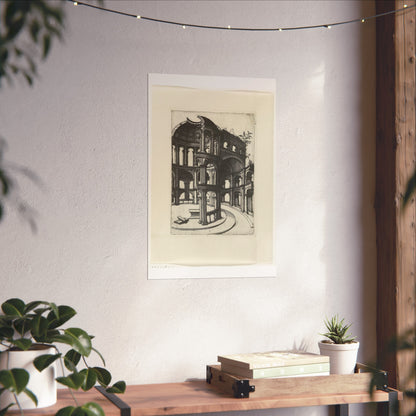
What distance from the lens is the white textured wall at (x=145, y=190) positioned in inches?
96.7

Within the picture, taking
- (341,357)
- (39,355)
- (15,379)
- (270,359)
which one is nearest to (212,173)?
(270,359)

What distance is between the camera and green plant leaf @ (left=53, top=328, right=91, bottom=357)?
2072 mm

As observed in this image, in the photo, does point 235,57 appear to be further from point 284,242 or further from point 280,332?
point 280,332

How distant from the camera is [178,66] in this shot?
260 centimetres

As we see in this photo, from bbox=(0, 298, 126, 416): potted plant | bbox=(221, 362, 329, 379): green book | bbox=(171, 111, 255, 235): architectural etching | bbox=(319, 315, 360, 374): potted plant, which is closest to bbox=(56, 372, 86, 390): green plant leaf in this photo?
bbox=(0, 298, 126, 416): potted plant

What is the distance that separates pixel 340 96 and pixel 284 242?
66 centimetres

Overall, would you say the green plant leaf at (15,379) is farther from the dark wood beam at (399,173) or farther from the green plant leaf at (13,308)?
the dark wood beam at (399,173)

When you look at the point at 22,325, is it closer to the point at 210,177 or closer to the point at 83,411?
the point at 83,411

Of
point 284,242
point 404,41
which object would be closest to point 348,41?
point 404,41

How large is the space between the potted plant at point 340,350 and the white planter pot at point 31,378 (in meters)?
1.05

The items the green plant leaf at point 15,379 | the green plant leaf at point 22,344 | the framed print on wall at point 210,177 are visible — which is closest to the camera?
the green plant leaf at point 15,379

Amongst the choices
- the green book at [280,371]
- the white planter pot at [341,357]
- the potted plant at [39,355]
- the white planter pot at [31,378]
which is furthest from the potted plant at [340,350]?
the white planter pot at [31,378]

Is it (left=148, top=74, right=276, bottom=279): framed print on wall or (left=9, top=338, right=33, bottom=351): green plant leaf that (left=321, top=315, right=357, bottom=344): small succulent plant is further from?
(left=9, top=338, right=33, bottom=351): green plant leaf

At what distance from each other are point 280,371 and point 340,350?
31 centimetres
